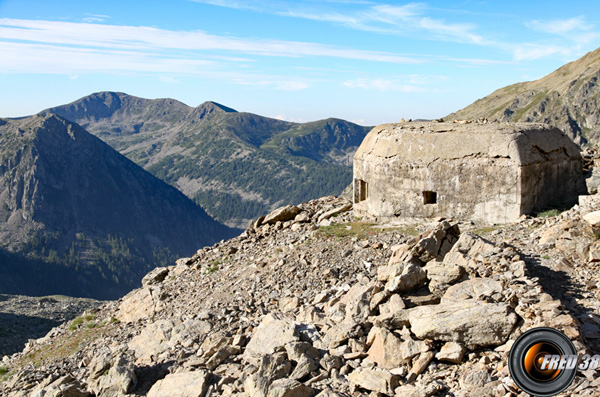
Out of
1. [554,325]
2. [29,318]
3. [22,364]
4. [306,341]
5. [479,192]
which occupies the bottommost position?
[29,318]

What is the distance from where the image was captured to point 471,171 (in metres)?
15.4

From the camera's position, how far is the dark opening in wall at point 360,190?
19047mm

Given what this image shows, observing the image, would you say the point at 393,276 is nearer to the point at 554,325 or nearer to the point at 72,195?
the point at 554,325

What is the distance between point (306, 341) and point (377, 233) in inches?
257

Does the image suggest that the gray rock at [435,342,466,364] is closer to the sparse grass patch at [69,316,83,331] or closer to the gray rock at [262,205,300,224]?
the gray rock at [262,205,300,224]

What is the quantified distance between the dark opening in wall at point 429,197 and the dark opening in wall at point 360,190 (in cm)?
304

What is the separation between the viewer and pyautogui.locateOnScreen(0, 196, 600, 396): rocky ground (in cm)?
817

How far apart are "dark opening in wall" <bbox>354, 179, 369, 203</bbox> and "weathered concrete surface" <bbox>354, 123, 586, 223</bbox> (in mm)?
1214

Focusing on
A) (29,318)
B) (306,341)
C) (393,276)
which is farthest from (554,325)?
(29,318)

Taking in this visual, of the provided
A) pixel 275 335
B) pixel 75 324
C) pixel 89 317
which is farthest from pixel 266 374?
pixel 89 317

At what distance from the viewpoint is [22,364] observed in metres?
16.5

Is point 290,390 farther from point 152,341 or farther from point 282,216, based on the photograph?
point 282,216

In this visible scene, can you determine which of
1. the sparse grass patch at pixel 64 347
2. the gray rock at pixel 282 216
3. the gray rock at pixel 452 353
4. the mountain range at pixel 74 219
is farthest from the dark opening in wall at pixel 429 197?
the mountain range at pixel 74 219

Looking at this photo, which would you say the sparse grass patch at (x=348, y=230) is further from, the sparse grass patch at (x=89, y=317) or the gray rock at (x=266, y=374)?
the sparse grass patch at (x=89, y=317)
